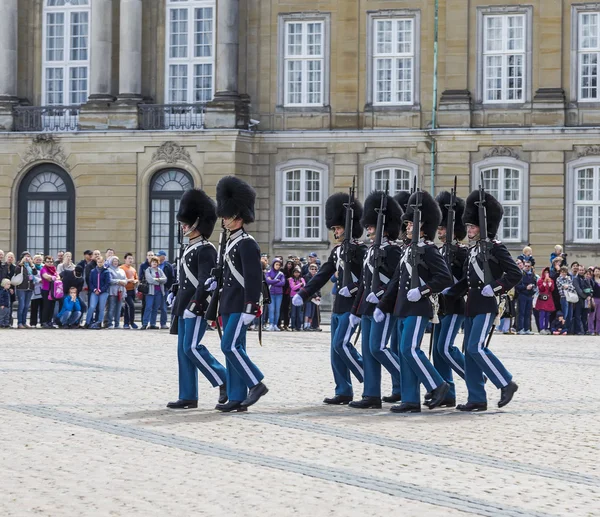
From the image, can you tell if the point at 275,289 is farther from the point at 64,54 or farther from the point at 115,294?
the point at 64,54

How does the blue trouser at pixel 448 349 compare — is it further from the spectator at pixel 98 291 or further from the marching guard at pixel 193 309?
the spectator at pixel 98 291

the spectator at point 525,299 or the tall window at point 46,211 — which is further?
the tall window at point 46,211

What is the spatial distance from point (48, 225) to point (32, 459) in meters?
31.2

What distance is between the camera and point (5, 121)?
40812 millimetres

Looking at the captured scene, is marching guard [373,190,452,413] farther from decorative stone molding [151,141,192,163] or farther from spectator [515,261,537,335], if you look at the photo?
decorative stone molding [151,141,192,163]

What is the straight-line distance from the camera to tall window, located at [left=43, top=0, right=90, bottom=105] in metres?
41.5

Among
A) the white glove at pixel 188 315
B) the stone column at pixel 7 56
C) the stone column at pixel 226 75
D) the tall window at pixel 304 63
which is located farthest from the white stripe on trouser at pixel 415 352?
the stone column at pixel 7 56

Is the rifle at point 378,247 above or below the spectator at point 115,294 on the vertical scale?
above

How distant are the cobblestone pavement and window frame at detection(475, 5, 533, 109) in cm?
2171

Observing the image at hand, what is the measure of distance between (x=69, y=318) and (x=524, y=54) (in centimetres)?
1489

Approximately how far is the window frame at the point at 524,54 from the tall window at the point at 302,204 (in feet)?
15.4

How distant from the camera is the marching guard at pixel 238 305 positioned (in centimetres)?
1366

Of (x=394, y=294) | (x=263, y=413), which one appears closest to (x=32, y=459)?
(x=263, y=413)

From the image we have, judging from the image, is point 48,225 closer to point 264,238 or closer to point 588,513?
point 264,238
